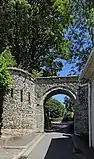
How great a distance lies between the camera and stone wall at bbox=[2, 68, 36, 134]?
82.5ft

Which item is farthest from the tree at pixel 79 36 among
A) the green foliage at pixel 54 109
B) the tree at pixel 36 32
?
the green foliage at pixel 54 109

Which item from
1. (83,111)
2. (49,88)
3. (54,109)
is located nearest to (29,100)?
(49,88)

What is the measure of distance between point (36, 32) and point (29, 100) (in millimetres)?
10230

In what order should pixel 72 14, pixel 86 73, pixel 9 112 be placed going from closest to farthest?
pixel 86 73, pixel 9 112, pixel 72 14

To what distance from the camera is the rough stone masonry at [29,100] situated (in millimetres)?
25111

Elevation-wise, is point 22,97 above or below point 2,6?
below

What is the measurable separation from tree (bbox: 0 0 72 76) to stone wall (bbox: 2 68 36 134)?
28.0ft

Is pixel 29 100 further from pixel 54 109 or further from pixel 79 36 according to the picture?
pixel 54 109

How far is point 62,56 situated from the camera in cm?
Answer: 3644

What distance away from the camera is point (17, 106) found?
25609mm

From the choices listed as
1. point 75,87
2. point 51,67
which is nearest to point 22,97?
point 75,87

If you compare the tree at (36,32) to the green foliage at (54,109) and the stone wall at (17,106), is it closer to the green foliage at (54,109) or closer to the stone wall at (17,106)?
the stone wall at (17,106)

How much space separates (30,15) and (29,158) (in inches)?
947

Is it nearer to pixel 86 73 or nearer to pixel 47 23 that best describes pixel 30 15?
pixel 47 23
